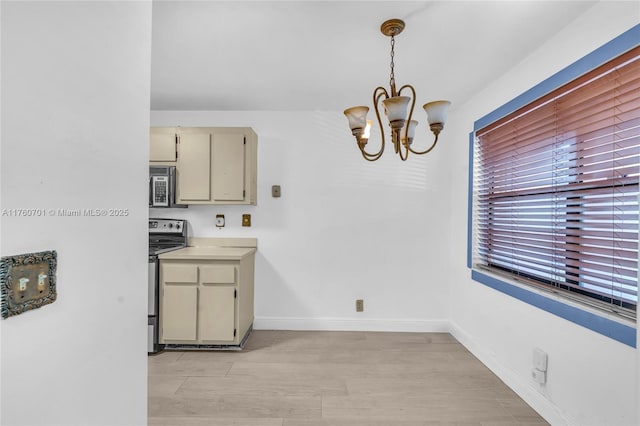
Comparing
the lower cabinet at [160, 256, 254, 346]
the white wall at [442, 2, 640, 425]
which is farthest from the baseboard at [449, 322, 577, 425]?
the lower cabinet at [160, 256, 254, 346]

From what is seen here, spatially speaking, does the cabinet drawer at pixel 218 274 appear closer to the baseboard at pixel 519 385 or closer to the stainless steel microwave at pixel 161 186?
the stainless steel microwave at pixel 161 186

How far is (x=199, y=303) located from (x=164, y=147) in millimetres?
1512

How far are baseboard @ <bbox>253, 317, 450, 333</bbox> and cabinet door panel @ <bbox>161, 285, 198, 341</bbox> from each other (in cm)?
75

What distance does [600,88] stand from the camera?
1634mm

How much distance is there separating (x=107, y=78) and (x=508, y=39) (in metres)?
2.18

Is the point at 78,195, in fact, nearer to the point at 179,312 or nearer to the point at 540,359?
the point at 179,312

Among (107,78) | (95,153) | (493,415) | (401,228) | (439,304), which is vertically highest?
(107,78)

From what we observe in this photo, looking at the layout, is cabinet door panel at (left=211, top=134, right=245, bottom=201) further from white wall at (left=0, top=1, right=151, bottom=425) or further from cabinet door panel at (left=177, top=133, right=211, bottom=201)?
white wall at (left=0, top=1, right=151, bottom=425)

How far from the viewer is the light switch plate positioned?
0.66 metres

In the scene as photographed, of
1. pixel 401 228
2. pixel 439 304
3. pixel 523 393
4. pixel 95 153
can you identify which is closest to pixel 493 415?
pixel 523 393

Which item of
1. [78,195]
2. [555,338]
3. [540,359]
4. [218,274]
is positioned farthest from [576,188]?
[218,274]

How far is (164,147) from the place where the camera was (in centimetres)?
311

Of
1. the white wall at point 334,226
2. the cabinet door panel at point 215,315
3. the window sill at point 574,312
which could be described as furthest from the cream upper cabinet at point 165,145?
the window sill at point 574,312

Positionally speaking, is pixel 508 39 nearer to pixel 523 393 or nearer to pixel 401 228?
pixel 401 228
